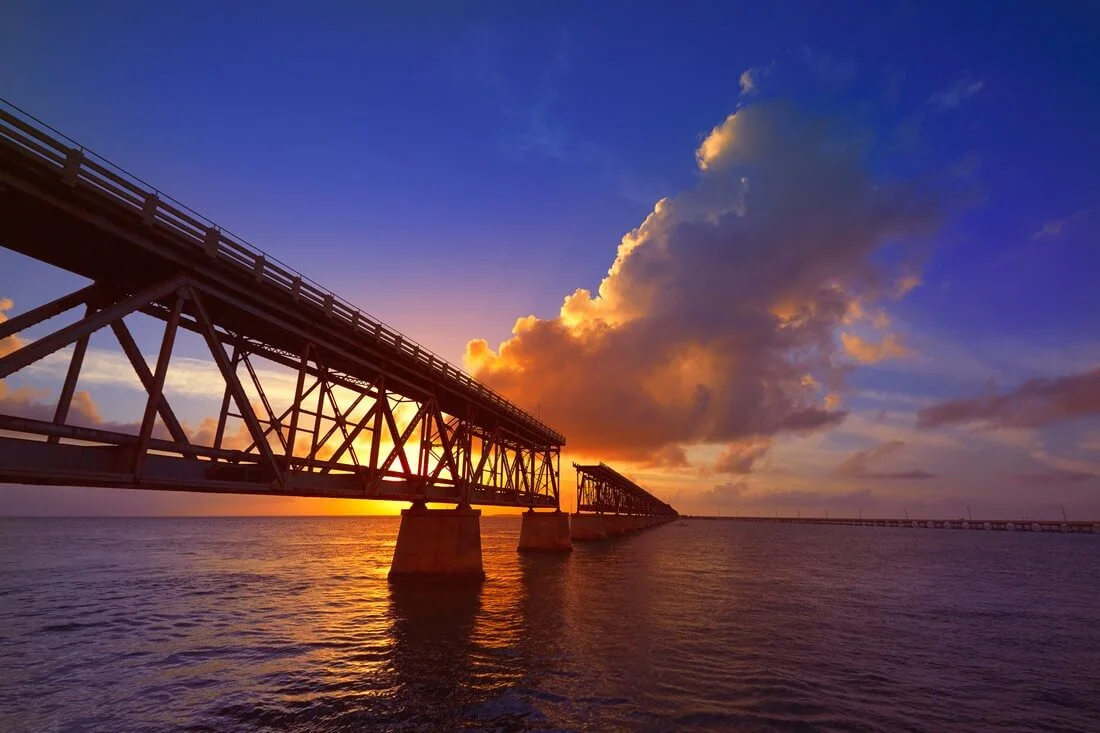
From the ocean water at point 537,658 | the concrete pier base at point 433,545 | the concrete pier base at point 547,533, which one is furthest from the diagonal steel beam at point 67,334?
the concrete pier base at point 547,533

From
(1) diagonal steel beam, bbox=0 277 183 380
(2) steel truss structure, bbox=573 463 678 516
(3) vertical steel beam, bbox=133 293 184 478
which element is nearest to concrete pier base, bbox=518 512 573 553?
(2) steel truss structure, bbox=573 463 678 516

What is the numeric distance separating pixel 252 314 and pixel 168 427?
5339 mm

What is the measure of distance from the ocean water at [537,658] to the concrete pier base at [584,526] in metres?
57.5

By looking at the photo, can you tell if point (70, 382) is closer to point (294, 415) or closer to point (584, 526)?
point (294, 415)

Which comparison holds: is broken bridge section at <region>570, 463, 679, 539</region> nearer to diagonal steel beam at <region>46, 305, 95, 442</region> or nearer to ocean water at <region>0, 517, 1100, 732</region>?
ocean water at <region>0, 517, 1100, 732</region>

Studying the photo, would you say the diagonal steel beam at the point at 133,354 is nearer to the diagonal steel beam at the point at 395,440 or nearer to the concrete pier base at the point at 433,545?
the diagonal steel beam at the point at 395,440

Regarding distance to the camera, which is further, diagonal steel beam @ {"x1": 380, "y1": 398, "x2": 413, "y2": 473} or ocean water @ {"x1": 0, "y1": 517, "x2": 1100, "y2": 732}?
diagonal steel beam @ {"x1": 380, "y1": 398, "x2": 413, "y2": 473}

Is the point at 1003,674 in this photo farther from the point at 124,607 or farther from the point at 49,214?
the point at 124,607

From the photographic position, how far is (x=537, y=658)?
17922mm

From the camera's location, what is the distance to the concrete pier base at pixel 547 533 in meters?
66.1

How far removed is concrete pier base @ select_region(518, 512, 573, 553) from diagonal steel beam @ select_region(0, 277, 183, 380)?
5693 cm

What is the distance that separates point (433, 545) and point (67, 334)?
2614 cm

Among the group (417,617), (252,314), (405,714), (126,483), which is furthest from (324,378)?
(405,714)

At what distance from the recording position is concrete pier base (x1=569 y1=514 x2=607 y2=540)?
9506 cm
